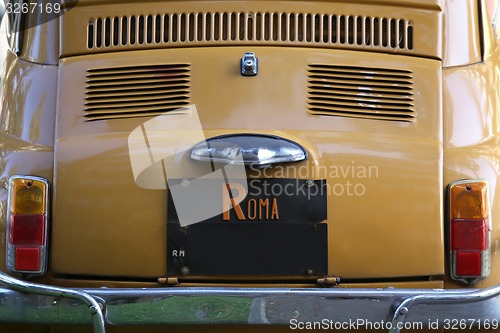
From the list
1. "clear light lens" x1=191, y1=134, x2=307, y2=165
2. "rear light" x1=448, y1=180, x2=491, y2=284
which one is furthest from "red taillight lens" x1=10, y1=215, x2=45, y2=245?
"rear light" x1=448, y1=180, x2=491, y2=284

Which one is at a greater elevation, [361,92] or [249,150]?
[361,92]

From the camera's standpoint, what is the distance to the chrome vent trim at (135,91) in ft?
12.8

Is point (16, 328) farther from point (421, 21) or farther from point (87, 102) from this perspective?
point (421, 21)

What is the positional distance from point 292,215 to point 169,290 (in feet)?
2.16

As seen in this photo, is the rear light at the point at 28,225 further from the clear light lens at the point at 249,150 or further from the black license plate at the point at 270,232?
the clear light lens at the point at 249,150

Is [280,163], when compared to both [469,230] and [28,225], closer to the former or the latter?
[469,230]

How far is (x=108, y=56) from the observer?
4051 millimetres

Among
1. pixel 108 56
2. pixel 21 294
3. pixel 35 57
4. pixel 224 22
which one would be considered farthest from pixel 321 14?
pixel 21 294

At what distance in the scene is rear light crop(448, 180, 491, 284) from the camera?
3.67m

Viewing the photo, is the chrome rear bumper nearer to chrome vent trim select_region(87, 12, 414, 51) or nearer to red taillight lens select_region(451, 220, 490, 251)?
red taillight lens select_region(451, 220, 490, 251)

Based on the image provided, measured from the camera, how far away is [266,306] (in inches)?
130

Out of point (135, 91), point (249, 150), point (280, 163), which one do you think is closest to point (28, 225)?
point (135, 91)

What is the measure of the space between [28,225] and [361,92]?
1514 millimetres

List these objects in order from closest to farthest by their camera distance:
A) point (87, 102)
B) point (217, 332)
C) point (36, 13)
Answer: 1. point (217, 332)
2. point (87, 102)
3. point (36, 13)
